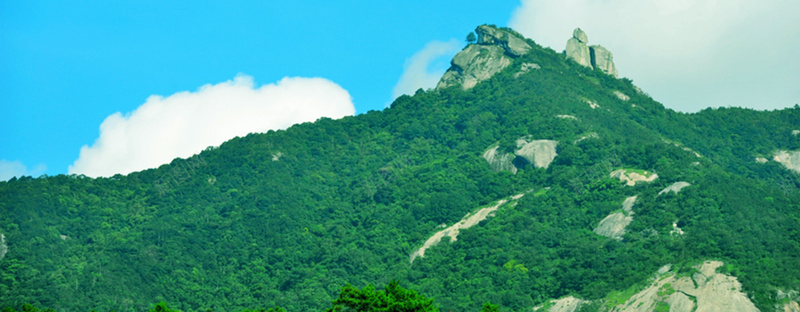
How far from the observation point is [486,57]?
196875mm

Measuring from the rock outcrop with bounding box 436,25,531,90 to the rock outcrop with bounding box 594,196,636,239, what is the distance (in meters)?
64.4

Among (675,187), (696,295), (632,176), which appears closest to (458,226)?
(632,176)

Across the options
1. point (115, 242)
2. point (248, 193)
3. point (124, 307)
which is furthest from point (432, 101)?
point (124, 307)

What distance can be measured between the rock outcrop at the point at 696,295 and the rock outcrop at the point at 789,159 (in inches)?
2375

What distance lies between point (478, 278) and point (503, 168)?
34.7 meters

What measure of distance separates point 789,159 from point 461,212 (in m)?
53.3

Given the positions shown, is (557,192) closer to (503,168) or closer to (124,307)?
(503,168)

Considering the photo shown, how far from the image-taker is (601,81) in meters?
192

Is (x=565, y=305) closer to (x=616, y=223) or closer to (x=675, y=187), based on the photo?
(x=616, y=223)

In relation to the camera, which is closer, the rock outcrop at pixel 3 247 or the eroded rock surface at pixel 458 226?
the rock outcrop at pixel 3 247

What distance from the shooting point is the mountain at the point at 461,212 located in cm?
11938

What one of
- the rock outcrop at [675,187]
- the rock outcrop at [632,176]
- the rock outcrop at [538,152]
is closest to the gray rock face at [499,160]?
the rock outcrop at [538,152]

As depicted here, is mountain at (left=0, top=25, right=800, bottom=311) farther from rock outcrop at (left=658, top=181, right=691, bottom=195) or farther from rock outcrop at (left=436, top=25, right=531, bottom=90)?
rock outcrop at (left=436, top=25, right=531, bottom=90)

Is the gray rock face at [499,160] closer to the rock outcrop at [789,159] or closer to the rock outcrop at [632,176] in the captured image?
the rock outcrop at [632,176]
